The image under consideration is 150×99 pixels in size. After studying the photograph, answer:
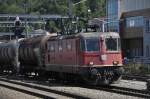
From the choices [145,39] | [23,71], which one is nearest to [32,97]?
[23,71]

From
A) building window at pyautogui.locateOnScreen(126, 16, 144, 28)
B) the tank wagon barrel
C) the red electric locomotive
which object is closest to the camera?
the red electric locomotive

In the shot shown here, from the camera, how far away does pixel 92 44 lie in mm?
26750

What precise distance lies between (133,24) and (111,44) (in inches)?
2257

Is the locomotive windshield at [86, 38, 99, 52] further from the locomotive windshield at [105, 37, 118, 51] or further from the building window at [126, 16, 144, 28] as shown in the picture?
the building window at [126, 16, 144, 28]

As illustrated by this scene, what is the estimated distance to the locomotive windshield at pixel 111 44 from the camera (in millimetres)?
26938

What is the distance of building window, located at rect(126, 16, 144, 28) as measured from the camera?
8056 cm

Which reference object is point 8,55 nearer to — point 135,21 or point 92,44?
point 92,44

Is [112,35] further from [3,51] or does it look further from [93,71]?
[3,51]

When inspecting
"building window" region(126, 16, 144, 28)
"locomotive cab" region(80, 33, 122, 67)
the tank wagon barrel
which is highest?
"building window" region(126, 16, 144, 28)

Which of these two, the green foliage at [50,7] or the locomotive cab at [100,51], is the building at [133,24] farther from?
the locomotive cab at [100,51]

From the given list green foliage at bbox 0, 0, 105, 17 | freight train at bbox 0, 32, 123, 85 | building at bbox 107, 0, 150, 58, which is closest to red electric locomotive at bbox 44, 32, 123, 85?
freight train at bbox 0, 32, 123, 85

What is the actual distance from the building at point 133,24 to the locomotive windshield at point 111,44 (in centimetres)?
4808

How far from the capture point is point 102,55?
86.9ft

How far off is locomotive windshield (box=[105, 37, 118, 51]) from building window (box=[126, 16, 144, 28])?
53420 mm
